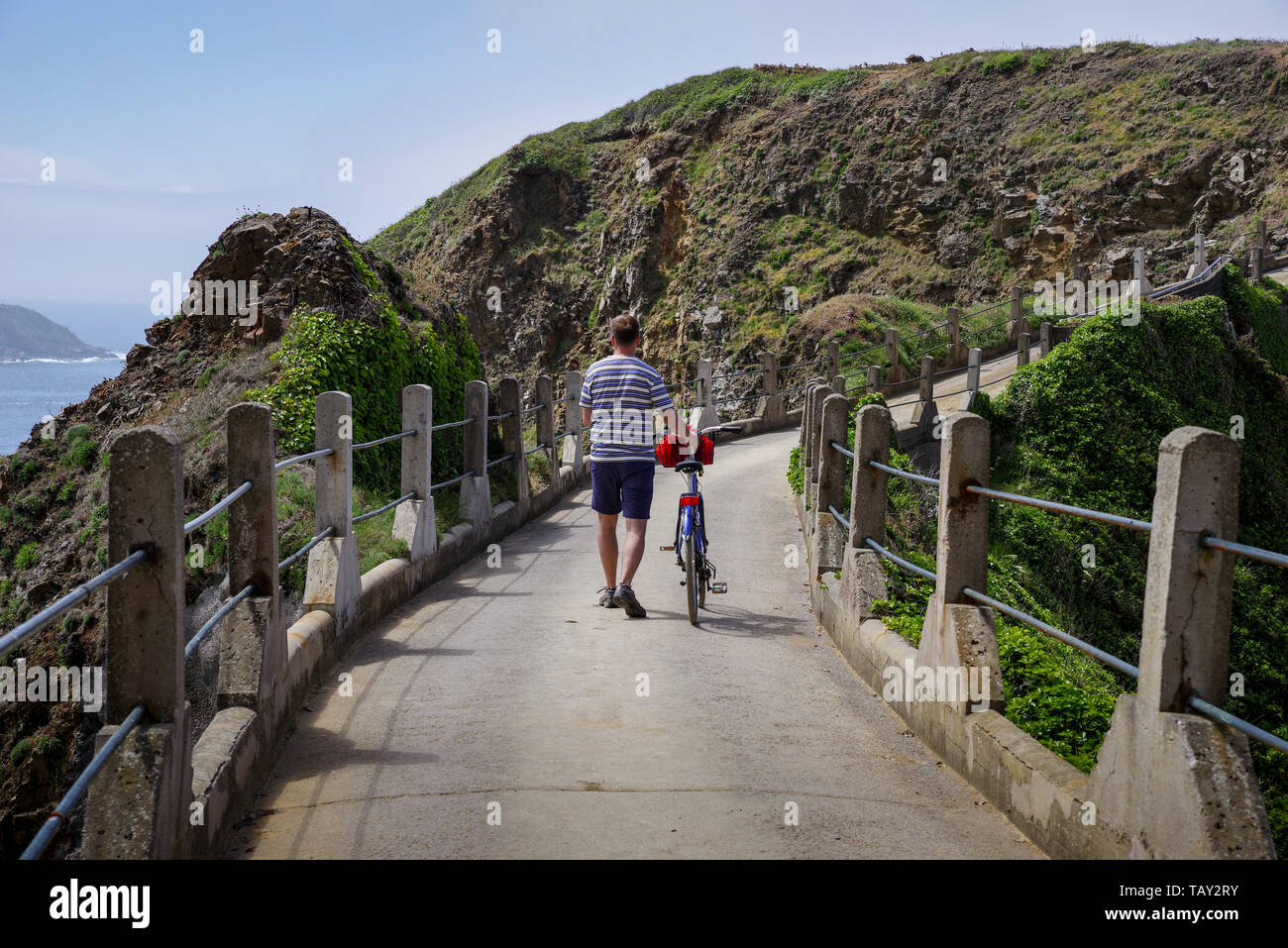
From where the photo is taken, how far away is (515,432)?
13.5 meters

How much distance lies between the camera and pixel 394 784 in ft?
15.0

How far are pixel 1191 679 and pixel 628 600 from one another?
17.0 ft

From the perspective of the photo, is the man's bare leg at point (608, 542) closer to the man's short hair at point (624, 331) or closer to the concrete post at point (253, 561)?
the man's short hair at point (624, 331)

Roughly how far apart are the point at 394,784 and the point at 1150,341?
2103 centimetres

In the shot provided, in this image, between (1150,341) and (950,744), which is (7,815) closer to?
(950,744)

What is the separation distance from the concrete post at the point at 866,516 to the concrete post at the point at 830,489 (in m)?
1.36

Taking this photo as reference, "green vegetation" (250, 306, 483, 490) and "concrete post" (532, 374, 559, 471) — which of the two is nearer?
"green vegetation" (250, 306, 483, 490)

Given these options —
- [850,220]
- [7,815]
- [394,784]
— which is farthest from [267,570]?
[850,220]

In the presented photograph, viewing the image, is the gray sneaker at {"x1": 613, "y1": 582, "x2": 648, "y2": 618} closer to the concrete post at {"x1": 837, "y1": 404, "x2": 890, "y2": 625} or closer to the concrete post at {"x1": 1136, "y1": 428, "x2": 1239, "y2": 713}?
the concrete post at {"x1": 837, "y1": 404, "x2": 890, "y2": 625}

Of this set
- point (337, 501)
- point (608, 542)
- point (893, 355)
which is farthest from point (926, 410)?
point (337, 501)

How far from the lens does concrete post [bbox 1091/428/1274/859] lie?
316cm

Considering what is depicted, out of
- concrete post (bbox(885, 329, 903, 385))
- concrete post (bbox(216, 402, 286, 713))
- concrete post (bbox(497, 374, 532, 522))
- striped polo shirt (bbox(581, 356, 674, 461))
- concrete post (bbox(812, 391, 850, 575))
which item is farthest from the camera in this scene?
concrete post (bbox(885, 329, 903, 385))

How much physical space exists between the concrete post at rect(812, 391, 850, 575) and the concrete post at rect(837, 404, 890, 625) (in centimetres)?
136

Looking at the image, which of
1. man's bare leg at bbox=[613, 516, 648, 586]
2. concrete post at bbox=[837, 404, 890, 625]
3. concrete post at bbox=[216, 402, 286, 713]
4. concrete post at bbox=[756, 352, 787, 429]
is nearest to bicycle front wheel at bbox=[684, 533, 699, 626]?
man's bare leg at bbox=[613, 516, 648, 586]
